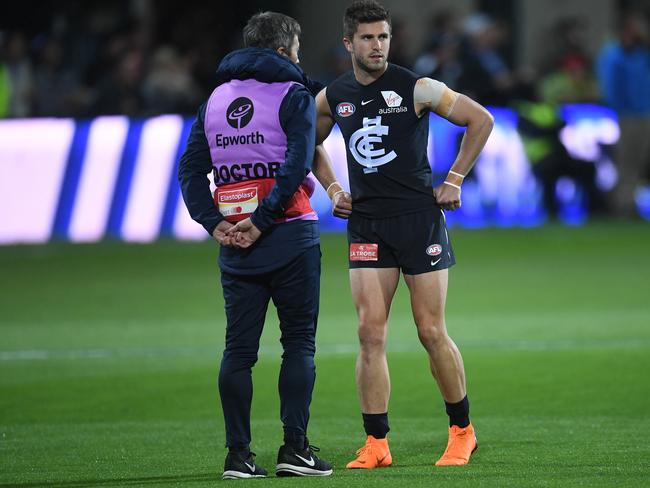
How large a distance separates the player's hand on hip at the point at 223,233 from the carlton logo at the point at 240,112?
19.1 inches

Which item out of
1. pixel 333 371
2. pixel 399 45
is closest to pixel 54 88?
pixel 399 45

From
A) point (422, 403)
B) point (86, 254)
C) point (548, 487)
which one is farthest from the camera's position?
point (86, 254)

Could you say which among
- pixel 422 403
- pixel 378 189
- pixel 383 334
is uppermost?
pixel 378 189

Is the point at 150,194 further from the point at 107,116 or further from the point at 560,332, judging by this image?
the point at 560,332

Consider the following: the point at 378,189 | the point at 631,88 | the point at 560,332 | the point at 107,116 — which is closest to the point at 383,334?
the point at 378,189

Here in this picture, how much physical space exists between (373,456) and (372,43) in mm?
2142

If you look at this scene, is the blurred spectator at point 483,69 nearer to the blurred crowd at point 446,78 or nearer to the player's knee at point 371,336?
the blurred crowd at point 446,78

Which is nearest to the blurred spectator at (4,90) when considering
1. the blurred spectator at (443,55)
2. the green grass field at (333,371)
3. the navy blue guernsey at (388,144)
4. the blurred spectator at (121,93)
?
the blurred spectator at (121,93)

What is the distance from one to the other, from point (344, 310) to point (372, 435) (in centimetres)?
689

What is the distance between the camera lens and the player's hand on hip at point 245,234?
22.6ft

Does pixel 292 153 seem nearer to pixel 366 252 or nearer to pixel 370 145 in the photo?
pixel 370 145

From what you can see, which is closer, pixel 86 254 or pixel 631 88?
pixel 86 254

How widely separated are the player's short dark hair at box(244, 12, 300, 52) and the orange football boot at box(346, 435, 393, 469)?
2.09 m

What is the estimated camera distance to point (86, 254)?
18625 mm
